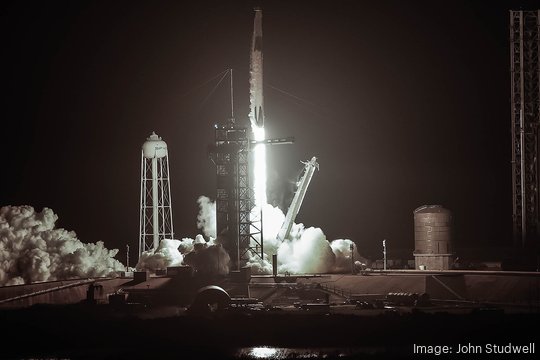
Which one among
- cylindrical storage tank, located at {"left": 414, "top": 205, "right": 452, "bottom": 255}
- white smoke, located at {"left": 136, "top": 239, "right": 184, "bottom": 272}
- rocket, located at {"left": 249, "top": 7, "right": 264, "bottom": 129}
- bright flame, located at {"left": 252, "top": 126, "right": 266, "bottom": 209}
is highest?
rocket, located at {"left": 249, "top": 7, "right": 264, "bottom": 129}

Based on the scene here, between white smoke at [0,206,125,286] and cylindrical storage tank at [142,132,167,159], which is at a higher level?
cylindrical storage tank at [142,132,167,159]

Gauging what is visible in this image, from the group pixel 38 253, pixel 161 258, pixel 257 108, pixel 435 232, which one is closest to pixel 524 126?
pixel 435 232

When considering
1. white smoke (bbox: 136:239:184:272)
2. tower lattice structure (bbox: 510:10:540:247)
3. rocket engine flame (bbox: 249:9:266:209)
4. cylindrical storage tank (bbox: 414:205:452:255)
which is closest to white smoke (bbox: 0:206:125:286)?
white smoke (bbox: 136:239:184:272)

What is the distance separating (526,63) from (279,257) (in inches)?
905

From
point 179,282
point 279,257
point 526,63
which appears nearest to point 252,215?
point 279,257

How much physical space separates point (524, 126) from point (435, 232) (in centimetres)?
1227

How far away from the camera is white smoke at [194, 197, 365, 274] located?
85.7m

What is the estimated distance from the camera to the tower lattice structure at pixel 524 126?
79875 mm

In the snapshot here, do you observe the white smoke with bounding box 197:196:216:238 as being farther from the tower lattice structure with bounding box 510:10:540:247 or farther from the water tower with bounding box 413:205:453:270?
the tower lattice structure with bounding box 510:10:540:247

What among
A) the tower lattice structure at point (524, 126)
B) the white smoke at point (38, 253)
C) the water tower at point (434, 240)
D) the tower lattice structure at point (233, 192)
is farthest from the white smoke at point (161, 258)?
the tower lattice structure at point (524, 126)

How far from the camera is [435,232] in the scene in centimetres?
8850

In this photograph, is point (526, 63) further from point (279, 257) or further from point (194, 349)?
point (194, 349)

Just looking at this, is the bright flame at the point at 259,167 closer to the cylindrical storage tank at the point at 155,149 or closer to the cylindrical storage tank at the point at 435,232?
the cylindrical storage tank at the point at 155,149

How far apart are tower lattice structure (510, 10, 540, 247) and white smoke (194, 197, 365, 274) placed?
537 inches
